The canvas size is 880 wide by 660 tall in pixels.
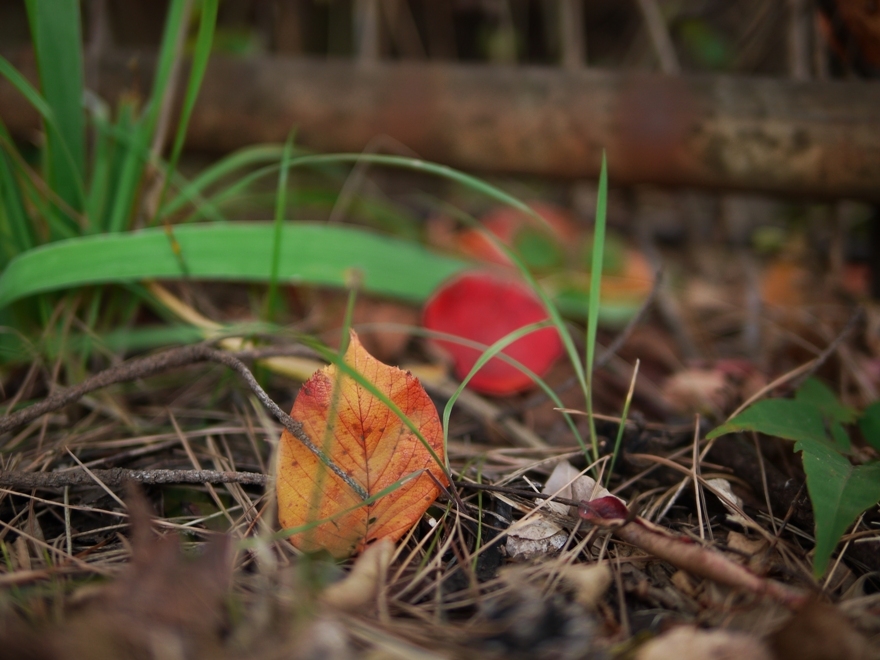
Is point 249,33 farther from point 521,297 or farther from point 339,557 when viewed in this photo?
point 339,557

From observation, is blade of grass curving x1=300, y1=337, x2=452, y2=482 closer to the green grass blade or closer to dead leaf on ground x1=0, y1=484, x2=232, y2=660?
dead leaf on ground x1=0, y1=484, x2=232, y2=660

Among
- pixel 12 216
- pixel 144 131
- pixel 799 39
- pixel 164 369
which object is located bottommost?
pixel 164 369

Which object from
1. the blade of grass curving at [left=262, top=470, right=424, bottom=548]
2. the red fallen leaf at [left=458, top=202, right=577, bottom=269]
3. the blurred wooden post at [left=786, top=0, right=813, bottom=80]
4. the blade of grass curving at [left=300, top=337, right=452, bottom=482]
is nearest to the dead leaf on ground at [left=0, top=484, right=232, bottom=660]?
the blade of grass curving at [left=262, top=470, right=424, bottom=548]

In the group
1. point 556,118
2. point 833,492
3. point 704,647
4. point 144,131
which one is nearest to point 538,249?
point 556,118

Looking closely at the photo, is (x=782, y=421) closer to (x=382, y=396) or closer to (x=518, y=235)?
(x=382, y=396)

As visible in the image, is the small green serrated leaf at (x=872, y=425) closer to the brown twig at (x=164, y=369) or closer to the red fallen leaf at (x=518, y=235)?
the brown twig at (x=164, y=369)

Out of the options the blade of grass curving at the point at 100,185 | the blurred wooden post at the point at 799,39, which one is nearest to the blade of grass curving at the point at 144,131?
the blade of grass curving at the point at 100,185
